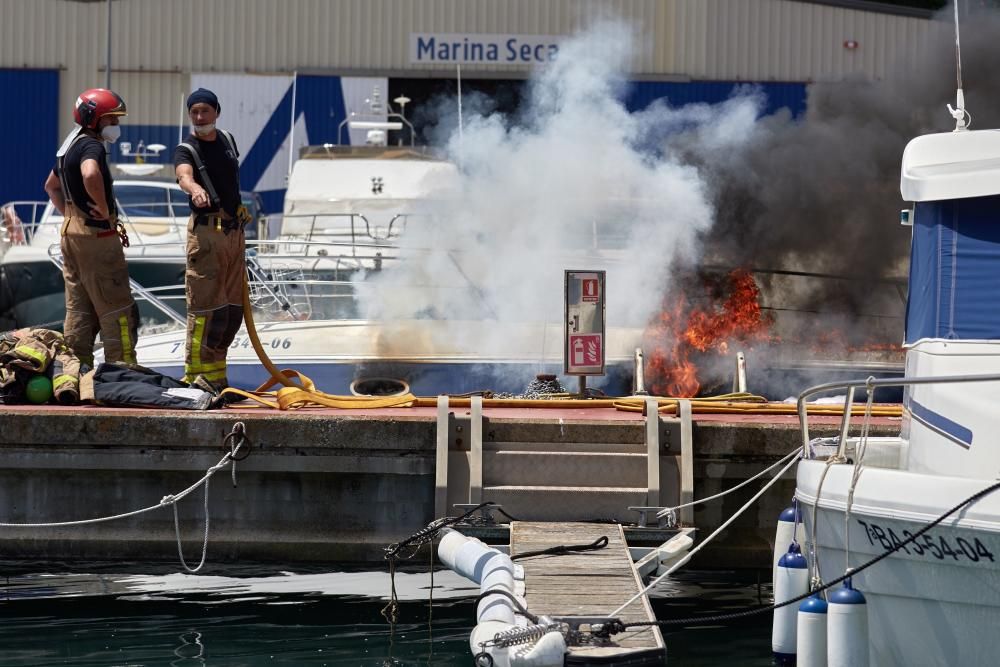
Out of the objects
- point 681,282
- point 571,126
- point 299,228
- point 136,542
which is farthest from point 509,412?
point 299,228

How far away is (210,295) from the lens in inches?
355

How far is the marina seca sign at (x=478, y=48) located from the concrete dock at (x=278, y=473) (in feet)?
67.1

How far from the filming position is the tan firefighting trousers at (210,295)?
29.5 ft

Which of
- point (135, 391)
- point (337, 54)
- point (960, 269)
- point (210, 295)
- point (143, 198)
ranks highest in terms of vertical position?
point (337, 54)

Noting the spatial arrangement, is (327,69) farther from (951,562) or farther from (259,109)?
(951,562)

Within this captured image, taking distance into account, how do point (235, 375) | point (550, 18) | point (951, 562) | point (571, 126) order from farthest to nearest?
1. point (550, 18)
2. point (571, 126)
3. point (235, 375)
4. point (951, 562)

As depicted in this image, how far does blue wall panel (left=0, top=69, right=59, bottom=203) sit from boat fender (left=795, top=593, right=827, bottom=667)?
24.9 meters

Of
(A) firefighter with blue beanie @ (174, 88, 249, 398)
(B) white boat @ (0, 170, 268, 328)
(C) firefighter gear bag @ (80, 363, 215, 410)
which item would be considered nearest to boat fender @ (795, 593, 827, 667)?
(C) firefighter gear bag @ (80, 363, 215, 410)

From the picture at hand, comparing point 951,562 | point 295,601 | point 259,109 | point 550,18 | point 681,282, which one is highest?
point 550,18

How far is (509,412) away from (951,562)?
3.50 m

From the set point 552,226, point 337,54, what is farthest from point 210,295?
point 337,54

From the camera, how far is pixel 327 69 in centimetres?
2809

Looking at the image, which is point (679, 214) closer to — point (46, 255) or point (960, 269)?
point (960, 269)

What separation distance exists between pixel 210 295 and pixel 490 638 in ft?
12.8
